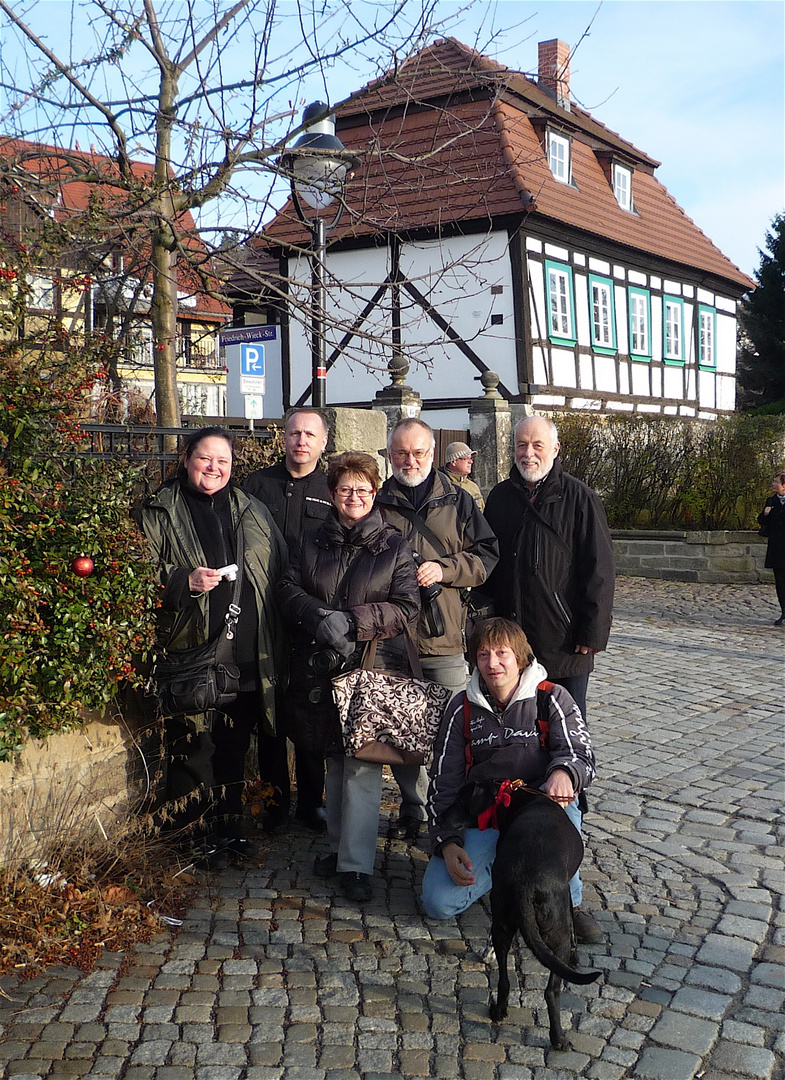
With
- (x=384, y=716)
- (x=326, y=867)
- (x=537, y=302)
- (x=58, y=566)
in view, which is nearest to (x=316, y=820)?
(x=326, y=867)

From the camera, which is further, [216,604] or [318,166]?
[318,166]

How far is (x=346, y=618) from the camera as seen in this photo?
415 centimetres

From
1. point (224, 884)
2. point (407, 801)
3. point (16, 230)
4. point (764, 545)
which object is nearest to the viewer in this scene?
point (224, 884)

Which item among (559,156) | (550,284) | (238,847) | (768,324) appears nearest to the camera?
(238,847)

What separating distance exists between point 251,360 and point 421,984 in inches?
341

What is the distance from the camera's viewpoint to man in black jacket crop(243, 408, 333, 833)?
484 cm

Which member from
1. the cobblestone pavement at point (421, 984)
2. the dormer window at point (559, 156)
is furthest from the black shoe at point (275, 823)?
the dormer window at point (559, 156)

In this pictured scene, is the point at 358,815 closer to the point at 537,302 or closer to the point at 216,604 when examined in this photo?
the point at 216,604

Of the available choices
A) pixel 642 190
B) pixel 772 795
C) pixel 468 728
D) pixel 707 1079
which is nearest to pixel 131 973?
pixel 468 728

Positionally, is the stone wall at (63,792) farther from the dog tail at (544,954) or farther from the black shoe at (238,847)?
the dog tail at (544,954)

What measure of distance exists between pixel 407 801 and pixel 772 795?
2096 mm

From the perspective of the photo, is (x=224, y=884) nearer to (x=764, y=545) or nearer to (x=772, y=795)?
(x=772, y=795)

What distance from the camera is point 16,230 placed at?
6.60 m

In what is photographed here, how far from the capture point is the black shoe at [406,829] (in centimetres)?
480
